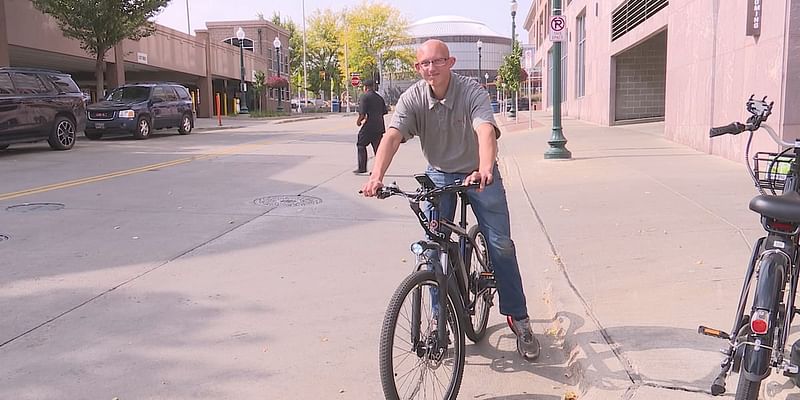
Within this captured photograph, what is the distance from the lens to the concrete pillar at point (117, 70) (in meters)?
30.7

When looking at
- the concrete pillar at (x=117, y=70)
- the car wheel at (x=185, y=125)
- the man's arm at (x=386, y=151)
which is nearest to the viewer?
the man's arm at (x=386, y=151)

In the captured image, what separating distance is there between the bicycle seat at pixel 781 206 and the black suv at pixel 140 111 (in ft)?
69.0

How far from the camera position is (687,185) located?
9.96 m

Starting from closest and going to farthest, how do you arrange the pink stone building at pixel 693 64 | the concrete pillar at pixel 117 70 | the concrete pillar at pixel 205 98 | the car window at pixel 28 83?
1. the pink stone building at pixel 693 64
2. the car window at pixel 28 83
3. the concrete pillar at pixel 117 70
4. the concrete pillar at pixel 205 98

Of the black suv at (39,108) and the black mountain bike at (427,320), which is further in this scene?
the black suv at (39,108)

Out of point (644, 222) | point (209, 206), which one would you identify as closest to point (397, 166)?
point (209, 206)

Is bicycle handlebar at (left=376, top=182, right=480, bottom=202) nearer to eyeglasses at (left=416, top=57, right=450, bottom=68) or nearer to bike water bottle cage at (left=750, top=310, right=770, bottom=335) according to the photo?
eyeglasses at (left=416, top=57, right=450, bottom=68)

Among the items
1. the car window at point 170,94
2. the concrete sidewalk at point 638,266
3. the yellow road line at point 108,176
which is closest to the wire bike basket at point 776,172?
the concrete sidewalk at point 638,266

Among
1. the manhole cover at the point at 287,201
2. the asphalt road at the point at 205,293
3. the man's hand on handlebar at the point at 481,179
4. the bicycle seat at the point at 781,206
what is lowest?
the asphalt road at the point at 205,293

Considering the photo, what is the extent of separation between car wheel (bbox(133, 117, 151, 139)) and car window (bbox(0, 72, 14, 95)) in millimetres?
5883

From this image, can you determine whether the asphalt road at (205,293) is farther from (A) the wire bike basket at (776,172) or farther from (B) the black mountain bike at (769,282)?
(A) the wire bike basket at (776,172)

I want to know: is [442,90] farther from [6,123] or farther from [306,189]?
[6,123]

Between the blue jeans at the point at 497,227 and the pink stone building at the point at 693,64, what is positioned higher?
the pink stone building at the point at 693,64

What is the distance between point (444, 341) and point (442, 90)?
135cm
